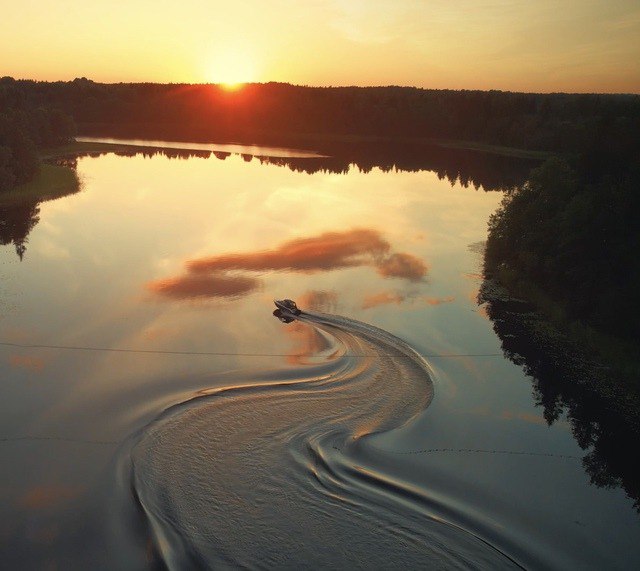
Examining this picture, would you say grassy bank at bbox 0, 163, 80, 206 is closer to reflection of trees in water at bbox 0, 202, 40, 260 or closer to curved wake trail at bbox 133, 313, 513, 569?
reflection of trees in water at bbox 0, 202, 40, 260

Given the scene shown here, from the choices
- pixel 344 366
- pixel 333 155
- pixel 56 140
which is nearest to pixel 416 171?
pixel 333 155

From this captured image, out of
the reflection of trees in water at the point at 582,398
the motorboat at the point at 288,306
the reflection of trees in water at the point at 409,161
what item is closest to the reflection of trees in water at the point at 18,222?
the motorboat at the point at 288,306

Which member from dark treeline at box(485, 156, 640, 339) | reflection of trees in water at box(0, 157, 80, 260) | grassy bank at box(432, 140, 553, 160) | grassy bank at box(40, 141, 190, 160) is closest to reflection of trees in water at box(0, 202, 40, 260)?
reflection of trees in water at box(0, 157, 80, 260)

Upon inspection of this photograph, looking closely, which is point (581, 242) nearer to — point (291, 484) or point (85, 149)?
point (291, 484)

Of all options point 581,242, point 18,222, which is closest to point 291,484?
point 581,242

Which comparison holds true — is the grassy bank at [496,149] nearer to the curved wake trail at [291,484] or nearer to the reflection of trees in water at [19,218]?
the reflection of trees in water at [19,218]

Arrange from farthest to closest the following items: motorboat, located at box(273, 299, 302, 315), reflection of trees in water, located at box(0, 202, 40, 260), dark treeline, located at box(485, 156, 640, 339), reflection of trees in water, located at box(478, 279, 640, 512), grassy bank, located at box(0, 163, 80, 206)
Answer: grassy bank, located at box(0, 163, 80, 206) < reflection of trees in water, located at box(0, 202, 40, 260) < motorboat, located at box(273, 299, 302, 315) < dark treeline, located at box(485, 156, 640, 339) < reflection of trees in water, located at box(478, 279, 640, 512)
